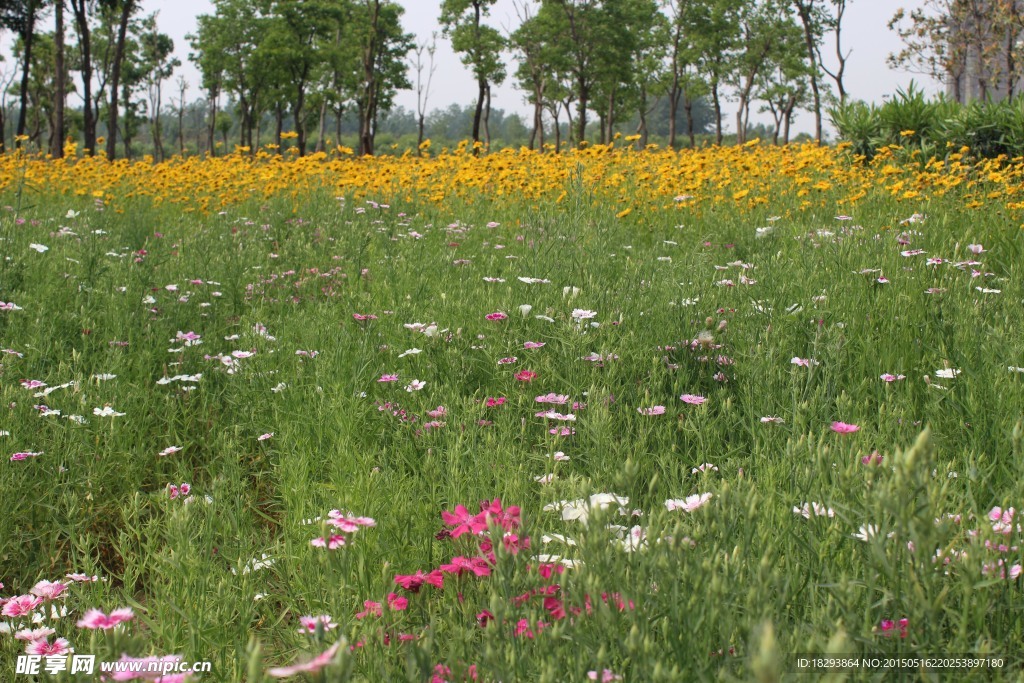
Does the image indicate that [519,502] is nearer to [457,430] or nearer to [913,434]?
[457,430]

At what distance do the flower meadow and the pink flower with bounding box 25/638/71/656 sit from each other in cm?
6

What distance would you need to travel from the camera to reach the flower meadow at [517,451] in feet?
4.52

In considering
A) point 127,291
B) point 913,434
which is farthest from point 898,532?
point 127,291

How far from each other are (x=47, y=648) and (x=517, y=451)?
155cm

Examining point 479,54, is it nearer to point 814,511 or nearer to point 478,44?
point 478,44

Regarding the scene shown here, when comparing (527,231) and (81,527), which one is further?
(527,231)

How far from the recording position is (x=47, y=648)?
1.71 metres

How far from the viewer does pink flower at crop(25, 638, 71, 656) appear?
1688 mm

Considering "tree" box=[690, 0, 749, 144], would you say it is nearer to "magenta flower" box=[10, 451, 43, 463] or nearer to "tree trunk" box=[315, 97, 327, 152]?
"tree trunk" box=[315, 97, 327, 152]

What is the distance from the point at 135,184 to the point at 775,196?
7.72 metres

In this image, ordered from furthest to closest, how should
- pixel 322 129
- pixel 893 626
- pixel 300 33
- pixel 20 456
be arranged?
1. pixel 322 129
2. pixel 300 33
3. pixel 20 456
4. pixel 893 626

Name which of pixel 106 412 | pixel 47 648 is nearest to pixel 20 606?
pixel 47 648

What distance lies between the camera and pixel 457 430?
2.91 m

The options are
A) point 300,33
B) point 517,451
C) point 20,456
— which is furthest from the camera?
point 300,33
